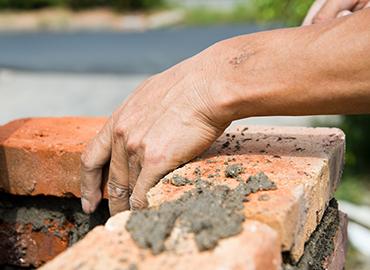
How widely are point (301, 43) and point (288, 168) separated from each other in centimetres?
36

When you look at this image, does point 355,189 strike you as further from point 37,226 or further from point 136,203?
point 136,203

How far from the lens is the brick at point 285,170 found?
1548 mm

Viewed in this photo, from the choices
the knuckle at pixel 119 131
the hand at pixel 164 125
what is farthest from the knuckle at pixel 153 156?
the knuckle at pixel 119 131

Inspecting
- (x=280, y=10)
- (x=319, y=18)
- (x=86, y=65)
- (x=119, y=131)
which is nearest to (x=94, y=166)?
(x=119, y=131)

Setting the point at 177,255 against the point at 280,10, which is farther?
the point at 280,10

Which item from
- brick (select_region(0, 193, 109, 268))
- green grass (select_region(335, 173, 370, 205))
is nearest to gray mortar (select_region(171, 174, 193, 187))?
brick (select_region(0, 193, 109, 268))

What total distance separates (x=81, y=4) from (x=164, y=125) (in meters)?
15.1

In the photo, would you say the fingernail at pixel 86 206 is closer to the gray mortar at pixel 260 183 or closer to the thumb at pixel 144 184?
the thumb at pixel 144 184

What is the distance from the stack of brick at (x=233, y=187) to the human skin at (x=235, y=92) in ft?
0.36

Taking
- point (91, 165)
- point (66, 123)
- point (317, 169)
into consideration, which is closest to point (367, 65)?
point (317, 169)

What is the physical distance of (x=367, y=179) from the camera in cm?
583

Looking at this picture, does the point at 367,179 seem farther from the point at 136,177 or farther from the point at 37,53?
the point at 37,53

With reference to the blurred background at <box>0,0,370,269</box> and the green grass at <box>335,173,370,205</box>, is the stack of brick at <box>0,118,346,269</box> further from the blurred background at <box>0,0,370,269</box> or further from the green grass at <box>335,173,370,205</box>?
the green grass at <box>335,173,370,205</box>

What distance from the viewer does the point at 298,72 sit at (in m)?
1.68
